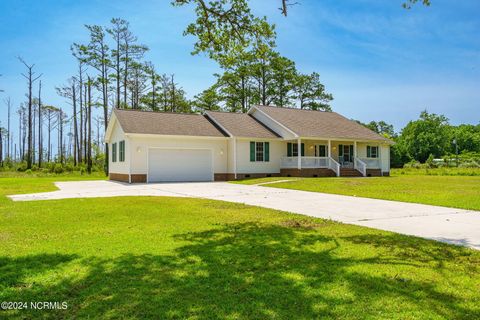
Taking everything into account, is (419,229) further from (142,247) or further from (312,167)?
(312,167)

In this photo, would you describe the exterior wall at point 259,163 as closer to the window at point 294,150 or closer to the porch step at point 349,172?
the window at point 294,150

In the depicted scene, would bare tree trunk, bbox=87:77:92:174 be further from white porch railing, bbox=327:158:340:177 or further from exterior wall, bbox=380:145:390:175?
exterior wall, bbox=380:145:390:175

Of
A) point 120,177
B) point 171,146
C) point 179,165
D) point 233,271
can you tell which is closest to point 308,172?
point 179,165

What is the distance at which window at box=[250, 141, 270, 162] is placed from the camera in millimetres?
25359

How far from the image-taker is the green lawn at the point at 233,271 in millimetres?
3436

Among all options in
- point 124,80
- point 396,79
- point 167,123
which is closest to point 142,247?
point 167,123

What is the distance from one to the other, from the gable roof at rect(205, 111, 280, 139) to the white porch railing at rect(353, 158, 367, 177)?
647cm

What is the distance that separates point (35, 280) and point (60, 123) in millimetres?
56297

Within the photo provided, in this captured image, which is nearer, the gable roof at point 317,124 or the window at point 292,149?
the gable roof at point 317,124

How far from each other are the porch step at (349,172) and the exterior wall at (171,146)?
8.49 m

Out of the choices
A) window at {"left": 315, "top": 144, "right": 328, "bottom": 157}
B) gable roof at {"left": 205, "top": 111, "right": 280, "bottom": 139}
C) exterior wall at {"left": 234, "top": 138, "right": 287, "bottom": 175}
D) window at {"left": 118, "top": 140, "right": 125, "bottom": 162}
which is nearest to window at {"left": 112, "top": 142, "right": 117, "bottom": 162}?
window at {"left": 118, "top": 140, "right": 125, "bottom": 162}

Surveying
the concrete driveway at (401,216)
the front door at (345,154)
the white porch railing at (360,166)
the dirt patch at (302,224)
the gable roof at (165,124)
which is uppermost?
the gable roof at (165,124)

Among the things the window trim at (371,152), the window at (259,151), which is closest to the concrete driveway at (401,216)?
the window at (259,151)

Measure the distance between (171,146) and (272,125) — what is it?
26.8 ft
